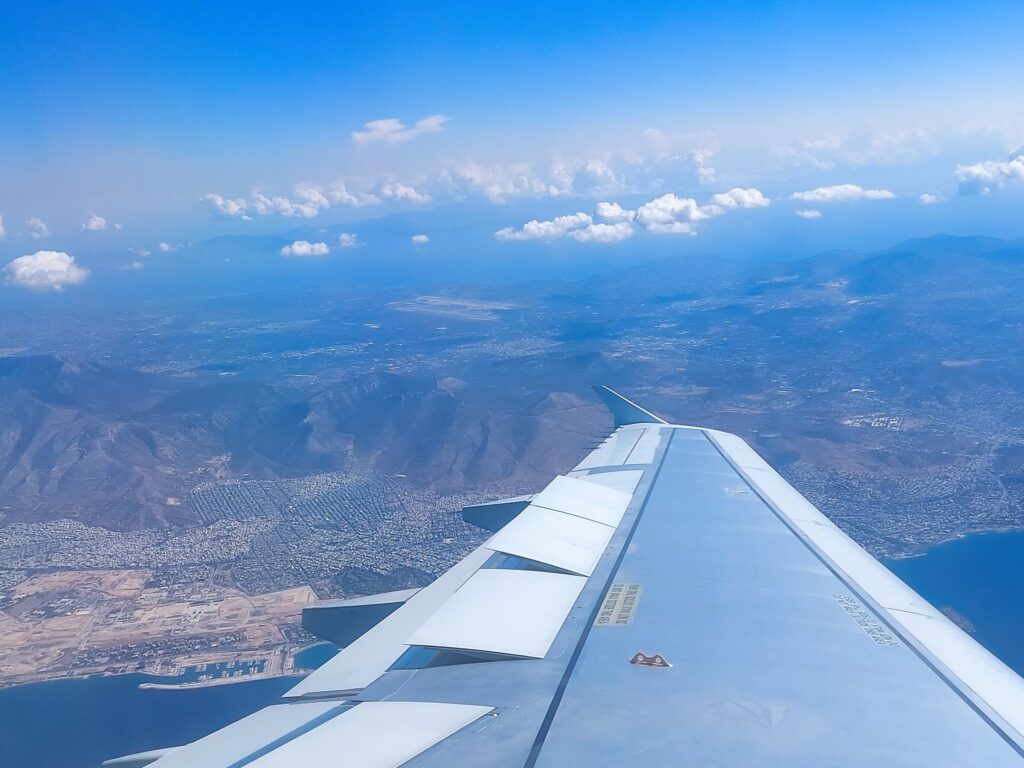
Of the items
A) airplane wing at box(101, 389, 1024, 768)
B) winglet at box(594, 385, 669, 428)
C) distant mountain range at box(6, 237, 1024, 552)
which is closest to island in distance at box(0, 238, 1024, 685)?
distant mountain range at box(6, 237, 1024, 552)

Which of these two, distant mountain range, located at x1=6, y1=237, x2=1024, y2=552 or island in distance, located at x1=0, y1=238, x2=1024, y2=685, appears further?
distant mountain range, located at x1=6, y1=237, x2=1024, y2=552

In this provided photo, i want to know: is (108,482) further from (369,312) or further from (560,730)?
(369,312)

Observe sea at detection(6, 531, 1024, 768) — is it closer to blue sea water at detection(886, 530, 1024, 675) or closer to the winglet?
blue sea water at detection(886, 530, 1024, 675)

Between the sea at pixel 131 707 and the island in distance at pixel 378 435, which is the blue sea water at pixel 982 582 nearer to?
the sea at pixel 131 707

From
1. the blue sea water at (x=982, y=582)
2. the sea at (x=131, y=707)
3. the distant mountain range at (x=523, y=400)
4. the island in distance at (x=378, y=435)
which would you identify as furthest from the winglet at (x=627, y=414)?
the distant mountain range at (x=523, y=400)

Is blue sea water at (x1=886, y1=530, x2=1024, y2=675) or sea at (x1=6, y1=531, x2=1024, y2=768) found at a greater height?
sea at (x1=6, y1=531, x2=1024, y2=768)

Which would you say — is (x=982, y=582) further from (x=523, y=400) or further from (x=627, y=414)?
(x=523, y=400)

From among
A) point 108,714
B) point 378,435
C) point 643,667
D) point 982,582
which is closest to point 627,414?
point 643,667
